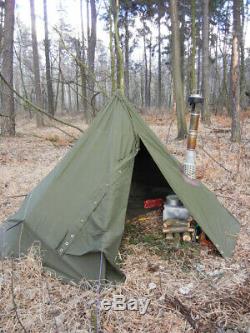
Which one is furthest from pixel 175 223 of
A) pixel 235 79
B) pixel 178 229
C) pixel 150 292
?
pixel 235 79

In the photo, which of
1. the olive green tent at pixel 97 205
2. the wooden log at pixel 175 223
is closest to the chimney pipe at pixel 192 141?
the olive green tent at pixel 97 205

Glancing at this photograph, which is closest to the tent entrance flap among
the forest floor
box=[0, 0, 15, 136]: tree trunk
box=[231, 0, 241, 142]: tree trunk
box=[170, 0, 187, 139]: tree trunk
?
the forest floor

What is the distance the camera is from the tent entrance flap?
457 centimetres

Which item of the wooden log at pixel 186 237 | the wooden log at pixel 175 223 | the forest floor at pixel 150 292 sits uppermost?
the wooden log at pixel 175 223

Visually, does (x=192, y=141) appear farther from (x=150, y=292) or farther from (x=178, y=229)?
(x=150, y=292)

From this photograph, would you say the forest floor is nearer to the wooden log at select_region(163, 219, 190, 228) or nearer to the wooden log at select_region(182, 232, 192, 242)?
the wooden log at select_region(182, 232, 192, 242)

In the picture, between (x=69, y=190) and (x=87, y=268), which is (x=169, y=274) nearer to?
(x=87, y=268)

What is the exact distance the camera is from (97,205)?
307 centimetres

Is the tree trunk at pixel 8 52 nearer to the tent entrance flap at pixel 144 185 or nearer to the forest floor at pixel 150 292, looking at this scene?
the tent entrance flap at pixel 144 185

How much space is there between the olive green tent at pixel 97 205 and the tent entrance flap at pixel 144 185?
0.88 meters

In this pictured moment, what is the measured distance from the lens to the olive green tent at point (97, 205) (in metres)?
2.93

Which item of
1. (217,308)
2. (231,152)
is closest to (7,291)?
(217,308)

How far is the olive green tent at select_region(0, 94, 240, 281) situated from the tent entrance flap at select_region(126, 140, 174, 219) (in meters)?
0.88

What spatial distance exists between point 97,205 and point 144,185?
1821 millimetres
